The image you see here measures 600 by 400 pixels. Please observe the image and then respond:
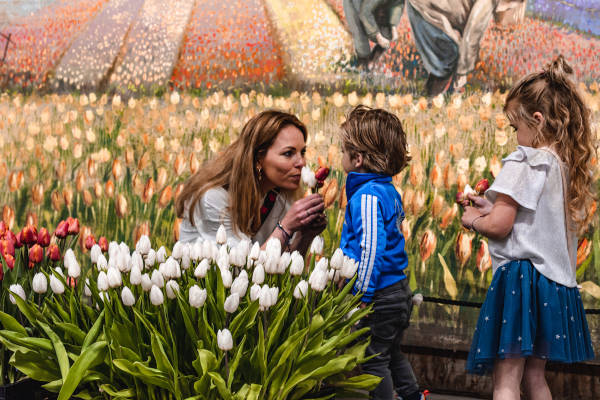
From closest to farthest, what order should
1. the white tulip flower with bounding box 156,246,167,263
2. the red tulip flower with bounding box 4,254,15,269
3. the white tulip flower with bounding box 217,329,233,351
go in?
the white tulip flower with bounding box 217,329,233,351 < the white tulip flower with bounding box 156,246,167,263 < the red tulip flower with bounding box 4,254,15,269

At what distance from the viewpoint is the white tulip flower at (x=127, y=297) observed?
130cm

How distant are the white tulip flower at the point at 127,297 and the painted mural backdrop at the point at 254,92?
1531mm

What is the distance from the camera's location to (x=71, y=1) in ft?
10.4

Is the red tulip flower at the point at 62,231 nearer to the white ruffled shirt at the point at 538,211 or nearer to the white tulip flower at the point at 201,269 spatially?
the white tulip flower at the point at 201,269

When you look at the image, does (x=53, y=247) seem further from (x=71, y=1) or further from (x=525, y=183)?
(x=71, y=1)

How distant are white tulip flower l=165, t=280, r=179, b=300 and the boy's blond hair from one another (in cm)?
84

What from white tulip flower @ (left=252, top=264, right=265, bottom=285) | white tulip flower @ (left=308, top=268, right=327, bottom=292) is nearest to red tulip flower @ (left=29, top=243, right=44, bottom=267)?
white tulip flower @ (left=252, top=264, right=265, bottom=285)

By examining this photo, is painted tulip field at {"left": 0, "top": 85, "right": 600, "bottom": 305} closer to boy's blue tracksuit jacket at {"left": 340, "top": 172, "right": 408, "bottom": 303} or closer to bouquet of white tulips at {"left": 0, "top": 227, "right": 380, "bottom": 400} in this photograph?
boy's blue tracksuit jacket at {"left": 340, "top": 172, "right": 408, "bottom": 303}

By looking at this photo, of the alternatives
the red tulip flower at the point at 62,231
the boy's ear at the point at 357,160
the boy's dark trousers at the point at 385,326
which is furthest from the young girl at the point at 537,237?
the red tulip flower at the point at 62,231

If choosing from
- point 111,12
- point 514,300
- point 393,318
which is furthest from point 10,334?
point 111,12

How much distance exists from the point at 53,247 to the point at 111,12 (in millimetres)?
1713

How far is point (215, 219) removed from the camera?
7.24ft

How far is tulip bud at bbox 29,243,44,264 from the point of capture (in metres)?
1.74

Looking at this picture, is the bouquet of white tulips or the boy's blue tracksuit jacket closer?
the bouquet of white tulips
